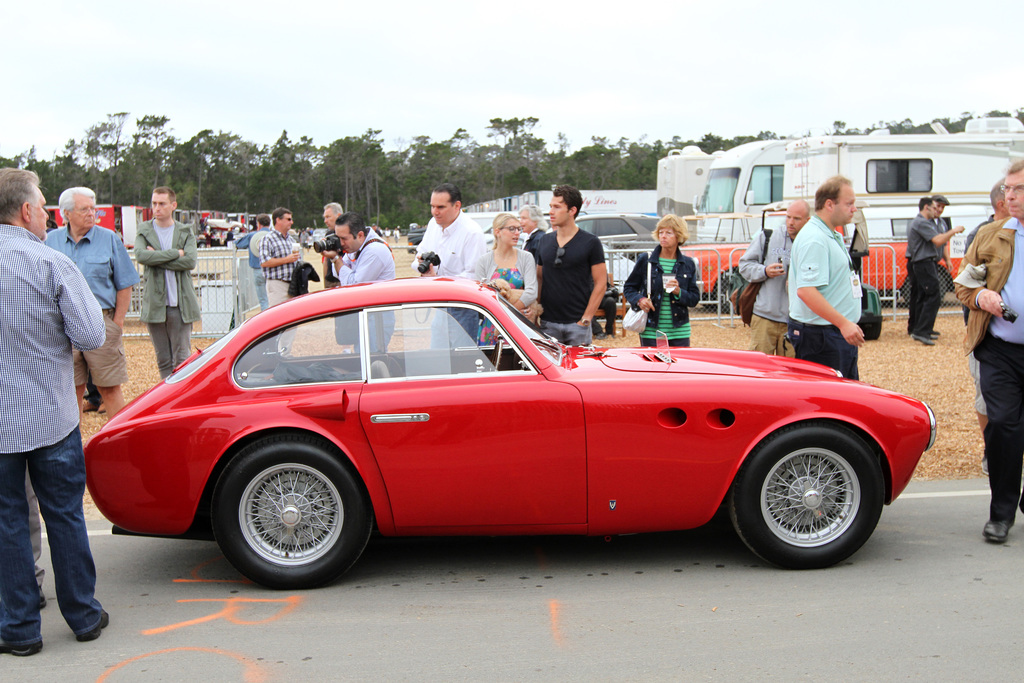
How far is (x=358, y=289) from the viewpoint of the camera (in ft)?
14.4

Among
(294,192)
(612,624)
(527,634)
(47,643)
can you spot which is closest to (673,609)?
(612,624)

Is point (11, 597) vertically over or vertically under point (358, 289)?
under

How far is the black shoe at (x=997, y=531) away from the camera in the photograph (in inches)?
Answer: 177

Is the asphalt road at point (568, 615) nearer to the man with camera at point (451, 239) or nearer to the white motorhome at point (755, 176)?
the man with camera at point (451, 239)

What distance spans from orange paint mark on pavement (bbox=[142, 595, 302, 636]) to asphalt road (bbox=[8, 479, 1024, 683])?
0.01 m

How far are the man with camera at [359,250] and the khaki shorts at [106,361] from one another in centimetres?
176

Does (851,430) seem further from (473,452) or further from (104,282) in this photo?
(104,282)

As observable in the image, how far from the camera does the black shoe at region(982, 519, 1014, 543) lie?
14.7 feet

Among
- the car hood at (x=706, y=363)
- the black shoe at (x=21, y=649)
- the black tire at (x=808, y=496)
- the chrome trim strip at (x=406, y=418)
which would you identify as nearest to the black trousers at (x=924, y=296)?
the car hood at (x=706, y=363)

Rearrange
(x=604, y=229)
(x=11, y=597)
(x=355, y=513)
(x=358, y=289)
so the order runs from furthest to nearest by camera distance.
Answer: (x=604, y=229) → (x=358, y=289) → (x=355, y=513) → (x=11, y=597)

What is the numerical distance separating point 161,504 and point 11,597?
73cm

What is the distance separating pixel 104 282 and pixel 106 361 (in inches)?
23.4

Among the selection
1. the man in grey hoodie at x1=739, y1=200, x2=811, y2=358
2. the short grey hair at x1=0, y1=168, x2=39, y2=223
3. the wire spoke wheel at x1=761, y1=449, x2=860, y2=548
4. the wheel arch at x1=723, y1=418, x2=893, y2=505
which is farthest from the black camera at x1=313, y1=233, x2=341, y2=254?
the wire spoke wheel at x1=761, y1=449, x2=860, y2=548

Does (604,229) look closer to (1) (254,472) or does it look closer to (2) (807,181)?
(2) (807,181)
